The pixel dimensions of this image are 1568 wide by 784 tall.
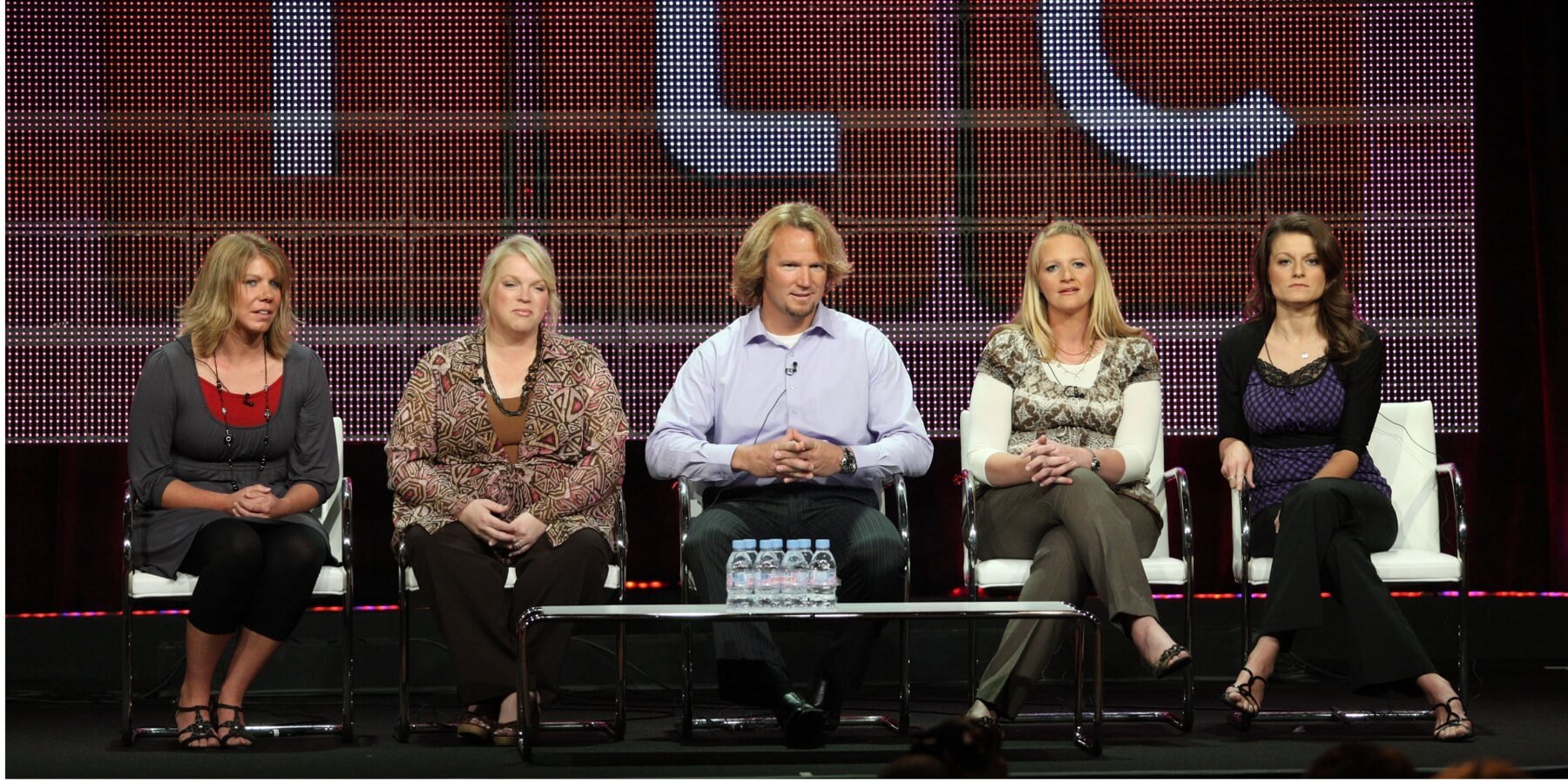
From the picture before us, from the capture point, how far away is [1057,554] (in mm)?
4203

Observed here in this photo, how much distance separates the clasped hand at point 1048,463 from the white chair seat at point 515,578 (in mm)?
1131

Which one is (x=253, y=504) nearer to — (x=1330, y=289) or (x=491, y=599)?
(x=491, y=599)

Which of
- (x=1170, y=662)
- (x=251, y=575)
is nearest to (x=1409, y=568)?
(x=1170, y=662)

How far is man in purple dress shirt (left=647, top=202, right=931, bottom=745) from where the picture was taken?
4.23 meters

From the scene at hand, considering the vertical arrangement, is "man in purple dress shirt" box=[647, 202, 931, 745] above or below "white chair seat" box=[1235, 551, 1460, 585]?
above

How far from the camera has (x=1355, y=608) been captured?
13.7 feet

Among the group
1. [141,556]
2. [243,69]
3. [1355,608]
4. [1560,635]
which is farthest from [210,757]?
[1560,635]

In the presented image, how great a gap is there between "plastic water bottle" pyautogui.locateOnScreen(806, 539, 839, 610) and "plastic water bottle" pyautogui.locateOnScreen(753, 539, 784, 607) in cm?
8

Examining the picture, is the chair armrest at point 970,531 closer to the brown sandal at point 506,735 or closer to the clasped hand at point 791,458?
the clasped hand at point 791,458

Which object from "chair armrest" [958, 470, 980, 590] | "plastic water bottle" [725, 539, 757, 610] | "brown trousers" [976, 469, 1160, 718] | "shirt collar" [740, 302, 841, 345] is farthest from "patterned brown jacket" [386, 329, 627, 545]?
"brown trousers" [976, 469, 1160, 718]

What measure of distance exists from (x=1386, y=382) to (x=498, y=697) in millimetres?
3208

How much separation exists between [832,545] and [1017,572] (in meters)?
0.50

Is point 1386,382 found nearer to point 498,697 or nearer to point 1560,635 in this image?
point 1560,635

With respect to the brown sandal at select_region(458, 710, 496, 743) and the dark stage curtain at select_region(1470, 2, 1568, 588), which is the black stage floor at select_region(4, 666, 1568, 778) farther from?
the dark stage curtain at select_region(1470, 2, 1568, 588)
